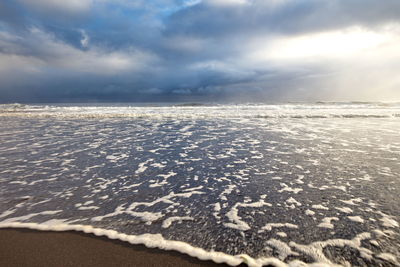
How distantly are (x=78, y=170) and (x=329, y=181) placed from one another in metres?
7.00

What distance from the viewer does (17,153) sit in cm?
864

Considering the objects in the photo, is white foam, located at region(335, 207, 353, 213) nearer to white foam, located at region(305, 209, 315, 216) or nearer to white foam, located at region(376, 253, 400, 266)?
white foam, located at region(305, 209, 315, 216)

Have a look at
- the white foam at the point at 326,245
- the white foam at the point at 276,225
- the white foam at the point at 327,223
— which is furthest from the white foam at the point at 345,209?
the white foam at the point at 276,225

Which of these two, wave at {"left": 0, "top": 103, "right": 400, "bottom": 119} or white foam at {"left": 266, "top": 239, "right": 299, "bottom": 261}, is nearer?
white foam at {"left": 266, "top": 239, "right": 299, "bottom": 261}

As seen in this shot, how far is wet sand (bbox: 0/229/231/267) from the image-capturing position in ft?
9.13

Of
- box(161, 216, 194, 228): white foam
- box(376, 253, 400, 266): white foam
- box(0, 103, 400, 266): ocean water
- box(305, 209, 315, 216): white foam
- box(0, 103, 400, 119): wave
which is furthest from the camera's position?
box(0, 103, 400, 119): wave

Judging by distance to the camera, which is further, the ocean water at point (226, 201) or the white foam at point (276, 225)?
the white foam at point (276, 225)

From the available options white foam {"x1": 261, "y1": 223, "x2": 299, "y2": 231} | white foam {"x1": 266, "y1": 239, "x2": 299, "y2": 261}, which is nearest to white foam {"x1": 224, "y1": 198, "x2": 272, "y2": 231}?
white foam {"x1": 261, "y1": 223, "x2": 299, "y2": 231}

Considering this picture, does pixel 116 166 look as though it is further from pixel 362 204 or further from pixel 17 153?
pixel 362 204

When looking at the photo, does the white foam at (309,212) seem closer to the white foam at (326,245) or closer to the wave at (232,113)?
the white foam at (326,245)

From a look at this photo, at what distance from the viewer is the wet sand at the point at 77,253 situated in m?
2.78

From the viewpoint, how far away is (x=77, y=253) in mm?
2947

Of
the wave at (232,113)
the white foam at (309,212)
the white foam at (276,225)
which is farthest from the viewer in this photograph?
the wave at (232,113)

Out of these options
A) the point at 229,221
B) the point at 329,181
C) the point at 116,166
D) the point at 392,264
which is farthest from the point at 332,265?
the point at 116,166
